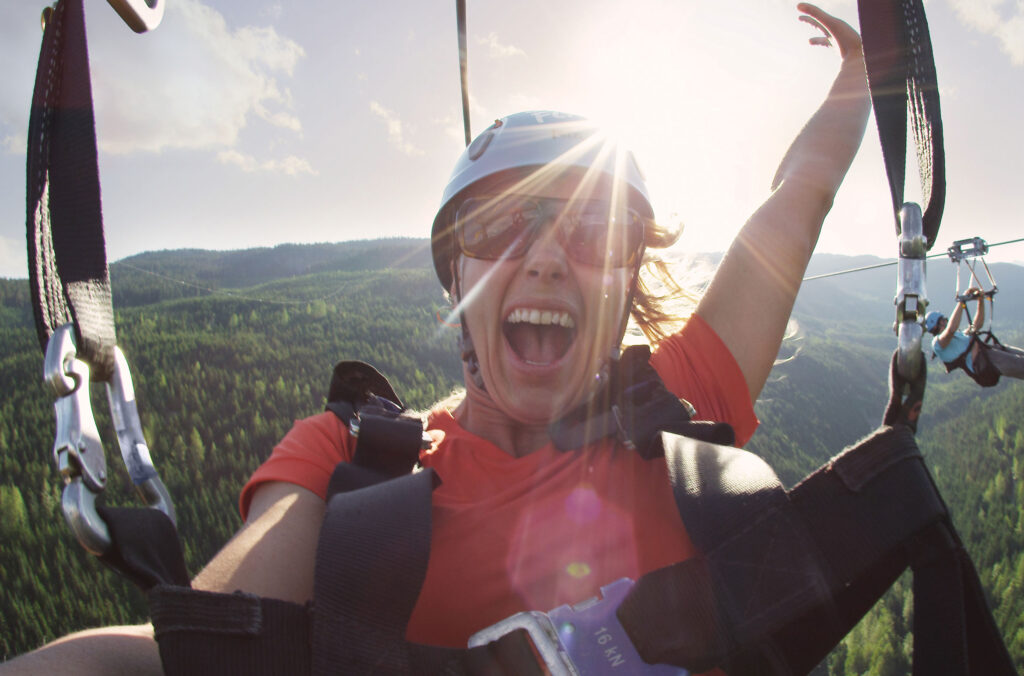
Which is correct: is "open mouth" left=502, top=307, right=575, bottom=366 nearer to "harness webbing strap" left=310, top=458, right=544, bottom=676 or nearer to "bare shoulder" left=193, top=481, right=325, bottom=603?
"bare shoulder" left=193, top=481, right=325, bottom=603

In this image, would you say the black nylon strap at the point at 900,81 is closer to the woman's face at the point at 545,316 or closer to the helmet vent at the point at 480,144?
the woman's face at the point at 545,316

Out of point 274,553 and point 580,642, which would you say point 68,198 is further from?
point 580,642

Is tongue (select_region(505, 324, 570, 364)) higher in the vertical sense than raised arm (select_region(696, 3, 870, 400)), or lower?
lower

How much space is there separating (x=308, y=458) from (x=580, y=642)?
1.14 meters

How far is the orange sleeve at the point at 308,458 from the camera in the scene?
1740 mm

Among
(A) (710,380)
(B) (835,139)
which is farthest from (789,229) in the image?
(A) (710,380)

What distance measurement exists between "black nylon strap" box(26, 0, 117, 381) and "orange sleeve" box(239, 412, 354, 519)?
828mm

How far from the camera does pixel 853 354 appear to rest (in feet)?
78.0

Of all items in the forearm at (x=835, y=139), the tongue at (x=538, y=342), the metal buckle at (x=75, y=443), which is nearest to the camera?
the metal buckle at (x=75, y=443)

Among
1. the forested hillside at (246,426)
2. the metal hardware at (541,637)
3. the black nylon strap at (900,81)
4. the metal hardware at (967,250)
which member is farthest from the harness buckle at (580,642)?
the metal hardware at (967,250)

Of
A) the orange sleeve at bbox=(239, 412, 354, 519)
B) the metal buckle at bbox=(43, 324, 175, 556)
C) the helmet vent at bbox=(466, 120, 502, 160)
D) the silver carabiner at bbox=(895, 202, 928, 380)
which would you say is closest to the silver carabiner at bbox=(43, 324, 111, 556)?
the metal buckle at bbox=(43, 324, 175, 556)

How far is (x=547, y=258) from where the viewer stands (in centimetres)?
220

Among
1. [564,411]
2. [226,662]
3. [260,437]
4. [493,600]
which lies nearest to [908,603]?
[564,411]

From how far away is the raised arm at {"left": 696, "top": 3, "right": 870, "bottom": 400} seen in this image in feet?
7.47
